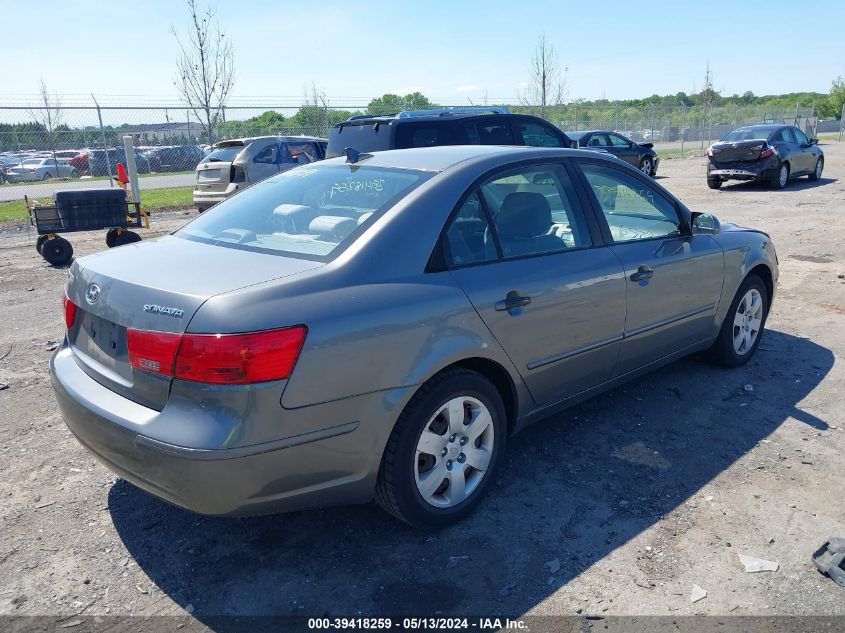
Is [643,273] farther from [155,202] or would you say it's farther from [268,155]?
[155,202]

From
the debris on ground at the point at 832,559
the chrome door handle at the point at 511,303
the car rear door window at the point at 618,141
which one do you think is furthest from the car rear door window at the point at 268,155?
the debris on ground at the point at 832,559

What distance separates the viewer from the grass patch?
1599 centimetres

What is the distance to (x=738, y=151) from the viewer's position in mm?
17484

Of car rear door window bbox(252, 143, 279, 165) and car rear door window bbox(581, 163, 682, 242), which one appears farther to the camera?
car rear door window bbox(252, 143, 279, 165)

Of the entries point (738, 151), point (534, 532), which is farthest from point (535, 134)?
point (738, 151)

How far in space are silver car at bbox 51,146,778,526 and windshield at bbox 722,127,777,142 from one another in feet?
51.5

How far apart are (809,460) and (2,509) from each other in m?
4.23

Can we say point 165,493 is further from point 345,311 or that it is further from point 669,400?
point 669,400

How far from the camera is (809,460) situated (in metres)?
3.81

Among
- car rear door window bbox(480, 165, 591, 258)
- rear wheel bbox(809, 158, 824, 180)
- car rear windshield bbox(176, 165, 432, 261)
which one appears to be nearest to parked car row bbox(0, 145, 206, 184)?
car rear windshield bbox(176, 165, 432, 261)

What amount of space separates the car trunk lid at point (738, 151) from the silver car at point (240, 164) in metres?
10.4

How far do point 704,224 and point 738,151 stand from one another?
580 inches

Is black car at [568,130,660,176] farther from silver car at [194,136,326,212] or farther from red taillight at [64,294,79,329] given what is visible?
red taillight at [64,294,79,329]

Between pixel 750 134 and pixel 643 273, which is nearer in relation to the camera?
pixel 643 273
